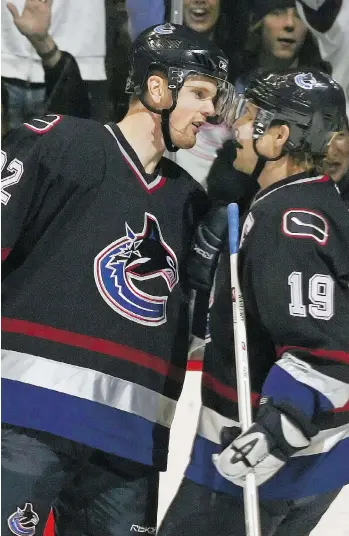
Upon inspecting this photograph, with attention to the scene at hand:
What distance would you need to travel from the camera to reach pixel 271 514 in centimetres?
158

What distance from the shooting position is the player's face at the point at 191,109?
1642 millimetres

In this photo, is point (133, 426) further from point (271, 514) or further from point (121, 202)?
point (121, 202)

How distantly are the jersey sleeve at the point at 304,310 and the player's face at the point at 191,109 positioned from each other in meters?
0.31

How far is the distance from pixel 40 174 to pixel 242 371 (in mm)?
520

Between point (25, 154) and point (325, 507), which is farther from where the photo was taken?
point (325, 507)

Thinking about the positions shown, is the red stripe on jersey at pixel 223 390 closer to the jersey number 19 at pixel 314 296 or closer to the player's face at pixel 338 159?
the jersey number 19 at pixel 314 296

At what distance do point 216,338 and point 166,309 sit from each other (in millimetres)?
121

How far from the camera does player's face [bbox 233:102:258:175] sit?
1.63 meters

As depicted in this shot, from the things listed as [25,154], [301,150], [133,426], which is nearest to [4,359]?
[133,426]

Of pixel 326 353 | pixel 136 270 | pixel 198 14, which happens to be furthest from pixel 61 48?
pixel 326 353

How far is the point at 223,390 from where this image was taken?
1623 mm

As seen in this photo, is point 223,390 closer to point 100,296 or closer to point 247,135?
point 100,296

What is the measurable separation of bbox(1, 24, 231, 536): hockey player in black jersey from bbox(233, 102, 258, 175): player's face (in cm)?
6

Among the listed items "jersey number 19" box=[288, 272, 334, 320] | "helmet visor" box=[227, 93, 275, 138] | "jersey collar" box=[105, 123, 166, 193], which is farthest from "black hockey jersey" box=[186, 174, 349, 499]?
"jersey collar" box=[105, 123, 166, 193]
